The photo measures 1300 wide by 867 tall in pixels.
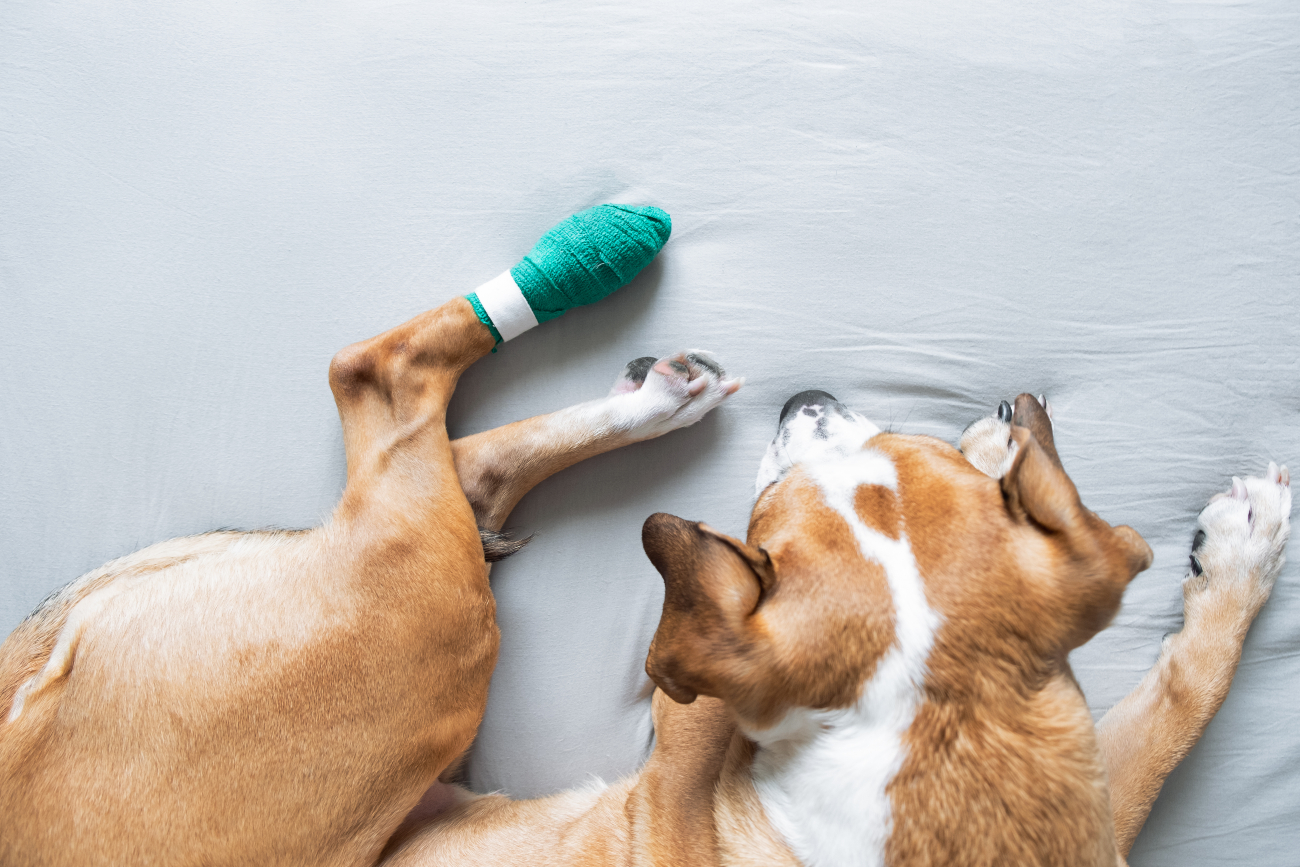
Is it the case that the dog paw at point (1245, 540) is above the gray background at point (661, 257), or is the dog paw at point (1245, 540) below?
below

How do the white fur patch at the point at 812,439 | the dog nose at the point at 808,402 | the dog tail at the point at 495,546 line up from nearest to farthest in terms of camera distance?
the white fur patch at the point at 812,439 → the dog nose at the point at 808,402 → the dog tail at the point at 495,546

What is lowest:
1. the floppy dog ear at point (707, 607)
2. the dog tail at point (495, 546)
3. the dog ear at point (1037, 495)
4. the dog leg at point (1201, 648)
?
the dog leg at point (1201, 648)

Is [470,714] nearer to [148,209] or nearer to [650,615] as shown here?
[650,615]

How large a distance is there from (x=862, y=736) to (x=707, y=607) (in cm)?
30

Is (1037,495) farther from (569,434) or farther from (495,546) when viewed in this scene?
(495,546)

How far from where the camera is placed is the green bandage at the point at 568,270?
5.87 ft

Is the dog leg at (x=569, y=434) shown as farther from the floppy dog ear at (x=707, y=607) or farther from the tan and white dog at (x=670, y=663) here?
the floppy dog ear at (x=707, y=607)

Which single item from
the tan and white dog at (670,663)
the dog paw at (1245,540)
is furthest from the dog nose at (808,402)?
the dog paw at (1245,540)

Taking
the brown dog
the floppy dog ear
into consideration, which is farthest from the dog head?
the brown dog

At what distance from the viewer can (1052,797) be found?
3.71ft

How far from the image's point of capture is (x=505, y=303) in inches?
70.7

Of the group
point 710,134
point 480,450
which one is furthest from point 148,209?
point 710,134

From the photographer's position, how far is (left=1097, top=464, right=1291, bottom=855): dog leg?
1777 mm

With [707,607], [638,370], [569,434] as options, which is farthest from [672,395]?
[707,607]
